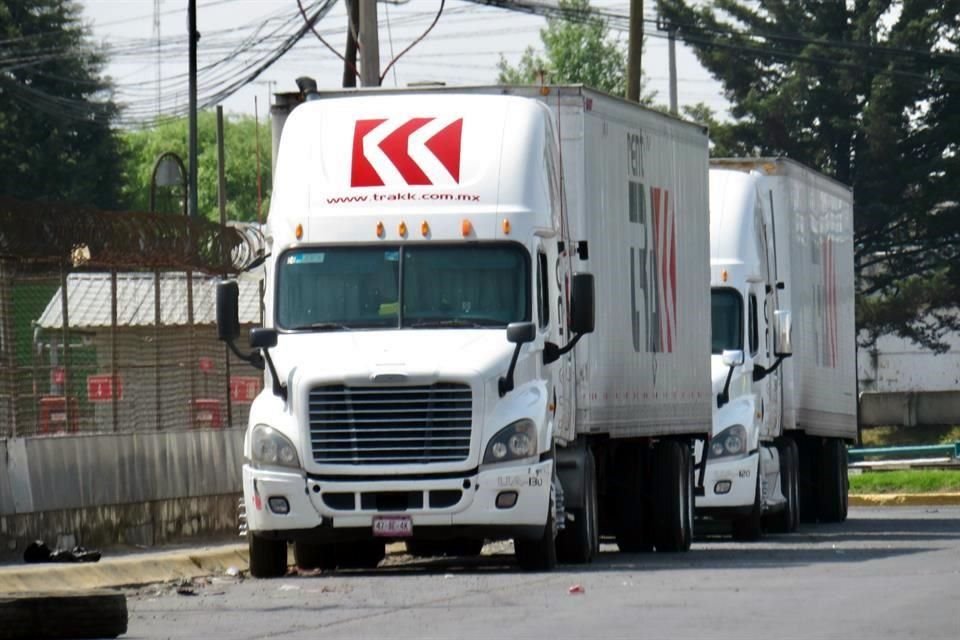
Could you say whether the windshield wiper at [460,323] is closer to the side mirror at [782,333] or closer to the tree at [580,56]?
the side mirror at [782,333]

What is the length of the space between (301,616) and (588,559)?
6035mm

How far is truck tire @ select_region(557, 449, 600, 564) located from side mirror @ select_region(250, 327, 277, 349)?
2914 millimetres

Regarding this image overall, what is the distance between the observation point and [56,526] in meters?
20.0

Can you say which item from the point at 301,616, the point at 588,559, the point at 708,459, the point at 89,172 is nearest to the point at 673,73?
the point at 89,172

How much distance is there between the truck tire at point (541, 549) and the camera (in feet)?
63.3

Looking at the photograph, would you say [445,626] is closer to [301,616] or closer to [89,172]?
[301,616]

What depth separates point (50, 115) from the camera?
267ft

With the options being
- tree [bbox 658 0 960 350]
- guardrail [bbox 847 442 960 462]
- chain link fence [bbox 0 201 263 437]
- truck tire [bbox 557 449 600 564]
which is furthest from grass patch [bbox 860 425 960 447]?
truck tire [bbox 557 449 600 564]

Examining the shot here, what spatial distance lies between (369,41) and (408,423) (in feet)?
28.1

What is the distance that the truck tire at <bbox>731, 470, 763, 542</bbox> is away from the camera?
26.7 meters

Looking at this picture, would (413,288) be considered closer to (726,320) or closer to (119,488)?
(119,488)

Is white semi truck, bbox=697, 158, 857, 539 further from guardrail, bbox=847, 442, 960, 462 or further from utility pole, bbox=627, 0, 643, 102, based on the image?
guardrail, bbox=847, 442, 960, 462

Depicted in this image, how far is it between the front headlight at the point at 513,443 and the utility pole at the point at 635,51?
17136 mm

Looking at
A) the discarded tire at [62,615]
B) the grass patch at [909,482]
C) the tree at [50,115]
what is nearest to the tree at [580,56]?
the tree at [50,115]
